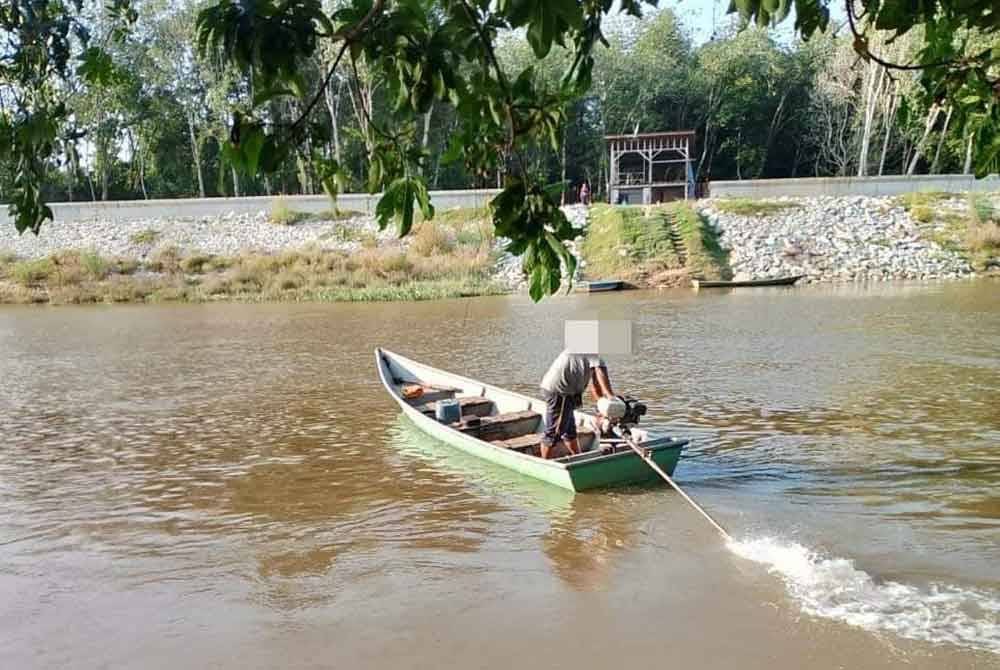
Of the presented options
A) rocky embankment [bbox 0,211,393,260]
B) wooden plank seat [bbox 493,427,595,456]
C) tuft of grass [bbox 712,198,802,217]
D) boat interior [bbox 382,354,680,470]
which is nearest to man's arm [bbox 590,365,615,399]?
boat interior [bbox 382,354,680,470]

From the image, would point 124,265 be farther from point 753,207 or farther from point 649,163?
point 753,207

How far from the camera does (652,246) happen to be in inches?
1232

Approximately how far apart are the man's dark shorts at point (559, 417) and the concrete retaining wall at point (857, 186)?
1159 inches

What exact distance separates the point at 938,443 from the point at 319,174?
872 centimetres

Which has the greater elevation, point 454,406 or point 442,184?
point 442,184

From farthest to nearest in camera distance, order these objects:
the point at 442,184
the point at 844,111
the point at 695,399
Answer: the point at 442,184
the point at 844,111
the point at 695,399

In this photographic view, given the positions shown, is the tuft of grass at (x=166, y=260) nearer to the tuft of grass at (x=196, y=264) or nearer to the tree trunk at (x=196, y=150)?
the tuft of grass at (x=196, y=264)

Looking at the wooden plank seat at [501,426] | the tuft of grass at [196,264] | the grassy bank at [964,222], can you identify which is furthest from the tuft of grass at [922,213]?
the wooden plank seat at [501,426]

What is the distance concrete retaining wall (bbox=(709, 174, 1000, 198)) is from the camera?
34.2 m

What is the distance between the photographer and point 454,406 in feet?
33.2

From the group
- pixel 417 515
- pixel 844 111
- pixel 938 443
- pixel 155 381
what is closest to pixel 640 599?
pixel 417 515

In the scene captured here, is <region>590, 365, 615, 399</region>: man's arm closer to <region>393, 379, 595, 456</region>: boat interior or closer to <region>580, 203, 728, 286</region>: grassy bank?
<region>393, 379, 595, 456</region>: boat interior

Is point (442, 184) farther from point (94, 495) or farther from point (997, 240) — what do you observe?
point (94, 495)

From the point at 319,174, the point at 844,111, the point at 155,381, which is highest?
the point at 844,111
